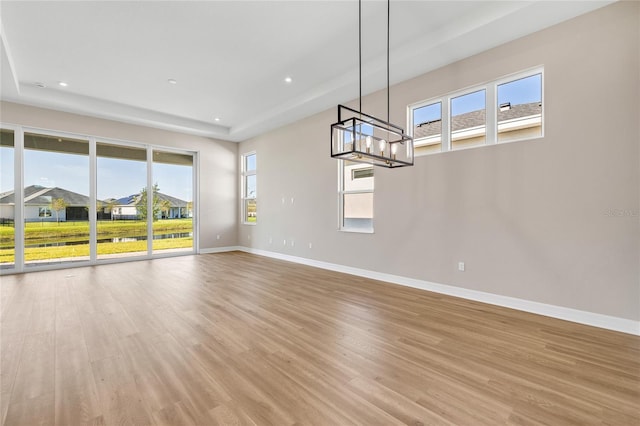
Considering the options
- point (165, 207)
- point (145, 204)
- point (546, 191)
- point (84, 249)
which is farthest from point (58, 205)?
point (546, 191)

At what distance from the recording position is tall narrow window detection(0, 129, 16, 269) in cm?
533

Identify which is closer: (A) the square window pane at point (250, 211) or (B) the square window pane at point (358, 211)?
(B) the square window pane at point (358, 211)

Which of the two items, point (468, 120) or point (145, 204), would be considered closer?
point (468, 120)

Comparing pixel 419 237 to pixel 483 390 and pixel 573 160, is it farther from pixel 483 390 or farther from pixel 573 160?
pixel 483 390

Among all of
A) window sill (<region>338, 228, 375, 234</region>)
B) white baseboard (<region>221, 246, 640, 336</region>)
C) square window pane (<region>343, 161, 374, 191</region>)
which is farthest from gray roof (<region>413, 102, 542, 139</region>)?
white baseboard (<region>221, 246, 640, 336</region>)

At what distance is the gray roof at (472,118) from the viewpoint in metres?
3.48

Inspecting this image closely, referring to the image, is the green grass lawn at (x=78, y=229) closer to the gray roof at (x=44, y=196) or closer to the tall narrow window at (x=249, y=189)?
the gray roof at (x=44, y=196)

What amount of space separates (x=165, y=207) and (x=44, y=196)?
2286 mm

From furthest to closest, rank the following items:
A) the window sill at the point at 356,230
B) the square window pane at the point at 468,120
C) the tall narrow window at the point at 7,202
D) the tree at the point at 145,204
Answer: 1. the tree at the point at 145,204
2. the tall narrow window at the point at 7,202
3. the window sill at the point at 356,230
4. the square window pane at the point at 468,120

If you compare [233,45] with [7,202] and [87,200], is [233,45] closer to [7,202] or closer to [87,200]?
[87,200]

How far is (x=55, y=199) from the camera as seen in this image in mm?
5875

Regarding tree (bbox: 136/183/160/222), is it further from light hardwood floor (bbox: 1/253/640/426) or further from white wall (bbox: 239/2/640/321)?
white wall (bbox: 239/2/640/321)

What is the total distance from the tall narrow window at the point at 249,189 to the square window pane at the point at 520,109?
604 centimetres

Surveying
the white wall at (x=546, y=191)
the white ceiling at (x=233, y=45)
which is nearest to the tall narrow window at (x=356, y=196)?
the white wall at (x=546, y=191)
